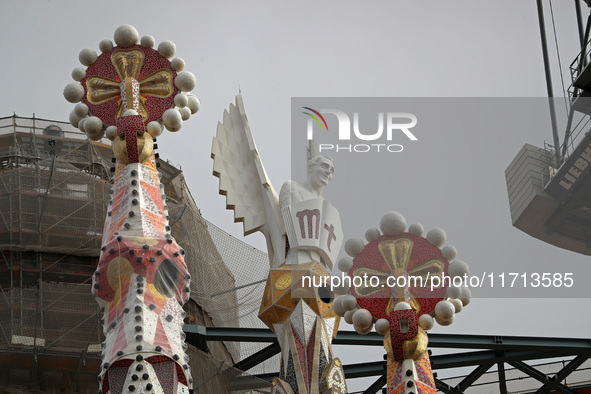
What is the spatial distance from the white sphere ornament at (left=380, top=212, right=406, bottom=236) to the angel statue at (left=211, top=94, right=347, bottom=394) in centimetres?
231

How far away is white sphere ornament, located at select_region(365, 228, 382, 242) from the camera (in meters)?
12.7

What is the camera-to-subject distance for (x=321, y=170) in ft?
55.0

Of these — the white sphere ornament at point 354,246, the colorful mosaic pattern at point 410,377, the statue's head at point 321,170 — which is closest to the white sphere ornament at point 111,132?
the white sphere ornament at point 354,246

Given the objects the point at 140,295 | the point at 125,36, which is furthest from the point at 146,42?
the point at 140,295

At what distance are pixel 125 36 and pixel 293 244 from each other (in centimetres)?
413

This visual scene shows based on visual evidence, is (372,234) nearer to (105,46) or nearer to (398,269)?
(398,269)

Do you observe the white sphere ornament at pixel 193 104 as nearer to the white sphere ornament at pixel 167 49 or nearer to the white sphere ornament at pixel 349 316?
the white sphere ornament at pixel 167 49

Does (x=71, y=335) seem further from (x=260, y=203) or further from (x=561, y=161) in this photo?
(x=561, y=161)

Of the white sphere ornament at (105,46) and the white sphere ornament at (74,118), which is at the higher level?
the white sphere ornament at (105,46)

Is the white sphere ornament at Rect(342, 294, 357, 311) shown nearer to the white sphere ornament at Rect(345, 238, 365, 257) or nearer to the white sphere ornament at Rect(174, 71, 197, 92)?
the white sphere ornament at Rect(345, 238, 365, 257)

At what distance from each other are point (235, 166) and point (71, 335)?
12.5 ft

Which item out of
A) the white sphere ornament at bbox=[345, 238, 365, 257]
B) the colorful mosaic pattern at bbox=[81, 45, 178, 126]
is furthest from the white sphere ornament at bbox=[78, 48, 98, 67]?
the white sphere ornament at bbox=[345, 238, 365, 257]

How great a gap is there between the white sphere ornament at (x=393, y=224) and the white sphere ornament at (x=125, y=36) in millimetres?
3564

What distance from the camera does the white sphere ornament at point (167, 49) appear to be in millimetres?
13234
